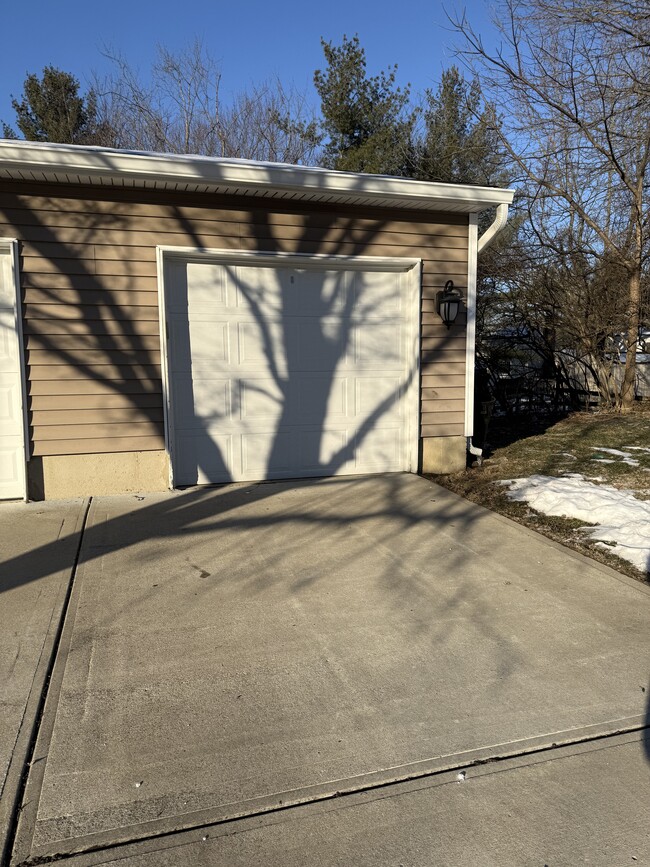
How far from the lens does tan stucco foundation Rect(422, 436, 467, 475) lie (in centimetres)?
684

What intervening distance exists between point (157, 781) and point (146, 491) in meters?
3.94

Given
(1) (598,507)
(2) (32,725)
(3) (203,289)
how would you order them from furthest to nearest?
(3) (203,289) → (1) (598,507) → (2) (32,725)

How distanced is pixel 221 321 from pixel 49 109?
13.9 meters

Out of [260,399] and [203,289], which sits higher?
[203,289]

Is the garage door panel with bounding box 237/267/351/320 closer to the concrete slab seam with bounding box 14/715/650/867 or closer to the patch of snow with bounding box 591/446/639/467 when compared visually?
the patch of snow with bounding box 591/446/639/467

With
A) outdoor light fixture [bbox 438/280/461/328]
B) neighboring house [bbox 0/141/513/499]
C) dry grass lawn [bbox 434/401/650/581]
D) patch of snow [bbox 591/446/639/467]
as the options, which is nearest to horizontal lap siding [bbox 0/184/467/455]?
neighboring house [bbox 0/141/513/499]

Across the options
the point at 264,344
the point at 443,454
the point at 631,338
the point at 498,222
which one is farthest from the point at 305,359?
the point at 631,338

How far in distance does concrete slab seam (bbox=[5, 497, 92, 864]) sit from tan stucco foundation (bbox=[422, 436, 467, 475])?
4.05m

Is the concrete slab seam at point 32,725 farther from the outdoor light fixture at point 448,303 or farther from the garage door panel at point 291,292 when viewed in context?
the outdoor light fixture at point 448,303

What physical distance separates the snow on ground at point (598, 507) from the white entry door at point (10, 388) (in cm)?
435

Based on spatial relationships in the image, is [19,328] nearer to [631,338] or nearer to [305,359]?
[305,359]

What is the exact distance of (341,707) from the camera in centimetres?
263

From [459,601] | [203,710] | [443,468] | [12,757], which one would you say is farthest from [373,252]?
[12,757]

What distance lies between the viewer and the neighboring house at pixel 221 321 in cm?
544
